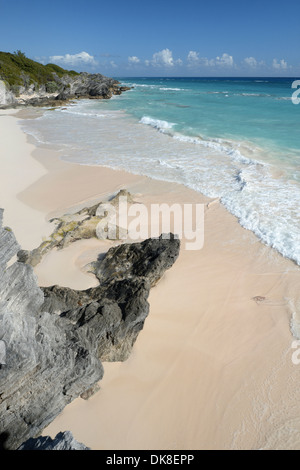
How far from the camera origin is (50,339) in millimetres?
A: 4223

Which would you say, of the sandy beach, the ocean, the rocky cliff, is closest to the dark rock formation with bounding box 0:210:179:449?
the sandy beach

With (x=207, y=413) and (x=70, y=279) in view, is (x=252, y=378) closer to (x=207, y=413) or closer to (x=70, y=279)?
(x=207, y=413)

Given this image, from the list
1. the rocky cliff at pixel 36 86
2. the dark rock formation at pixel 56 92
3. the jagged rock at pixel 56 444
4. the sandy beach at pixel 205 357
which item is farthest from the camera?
the rocky cliff at pixel 36 86

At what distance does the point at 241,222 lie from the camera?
1015 centimetres

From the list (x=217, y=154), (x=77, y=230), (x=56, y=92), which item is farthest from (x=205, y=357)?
(x=56, y=92)

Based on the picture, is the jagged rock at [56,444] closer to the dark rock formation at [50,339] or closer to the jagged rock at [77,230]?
the dark rock formation at [50,339]

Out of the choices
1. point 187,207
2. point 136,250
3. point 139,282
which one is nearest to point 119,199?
point 187,207

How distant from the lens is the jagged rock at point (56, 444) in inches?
130

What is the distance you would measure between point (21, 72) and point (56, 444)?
3265 inches

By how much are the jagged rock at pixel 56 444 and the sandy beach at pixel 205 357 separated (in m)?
0.97

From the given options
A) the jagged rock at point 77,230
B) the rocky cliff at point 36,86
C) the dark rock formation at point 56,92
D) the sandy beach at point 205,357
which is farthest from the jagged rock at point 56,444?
the rocky cliff at point 36,86

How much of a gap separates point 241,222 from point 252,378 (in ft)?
19.2

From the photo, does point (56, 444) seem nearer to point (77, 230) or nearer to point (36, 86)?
point (77, 230)

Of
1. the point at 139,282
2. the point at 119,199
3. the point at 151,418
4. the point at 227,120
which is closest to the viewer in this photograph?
the point at 151,418
